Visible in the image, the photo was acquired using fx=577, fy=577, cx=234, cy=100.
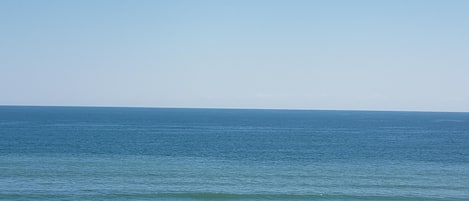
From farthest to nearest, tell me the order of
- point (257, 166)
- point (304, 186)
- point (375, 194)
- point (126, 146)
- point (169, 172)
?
point (126, 146), point (257, 166), point (169, 172), point (304, 186), point (375, 194)

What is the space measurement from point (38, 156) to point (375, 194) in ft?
119

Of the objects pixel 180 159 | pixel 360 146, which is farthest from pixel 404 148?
pixel 180 159

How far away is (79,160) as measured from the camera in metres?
56.4

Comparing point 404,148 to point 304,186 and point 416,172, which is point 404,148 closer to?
point 416,172

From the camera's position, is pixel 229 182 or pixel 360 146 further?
pixel 360 146

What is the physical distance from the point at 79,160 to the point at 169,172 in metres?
12.5

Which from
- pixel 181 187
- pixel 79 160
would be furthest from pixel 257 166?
pixel 79 160

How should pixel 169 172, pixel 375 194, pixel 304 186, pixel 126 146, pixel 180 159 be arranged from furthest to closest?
pixel 126 146
pixel 180 159
pixel 169 172
pixel 304 186
pixel 375 194

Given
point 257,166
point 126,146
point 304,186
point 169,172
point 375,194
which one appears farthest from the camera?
point 126,146

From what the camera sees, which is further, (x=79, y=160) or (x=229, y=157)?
(x=229, y=157)

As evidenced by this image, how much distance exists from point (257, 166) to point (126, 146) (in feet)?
89.8

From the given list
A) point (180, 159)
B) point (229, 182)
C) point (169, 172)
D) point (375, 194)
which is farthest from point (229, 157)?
point (375, 194)

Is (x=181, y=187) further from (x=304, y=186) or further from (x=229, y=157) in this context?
(x=229, y=157)

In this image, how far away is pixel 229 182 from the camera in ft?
143
